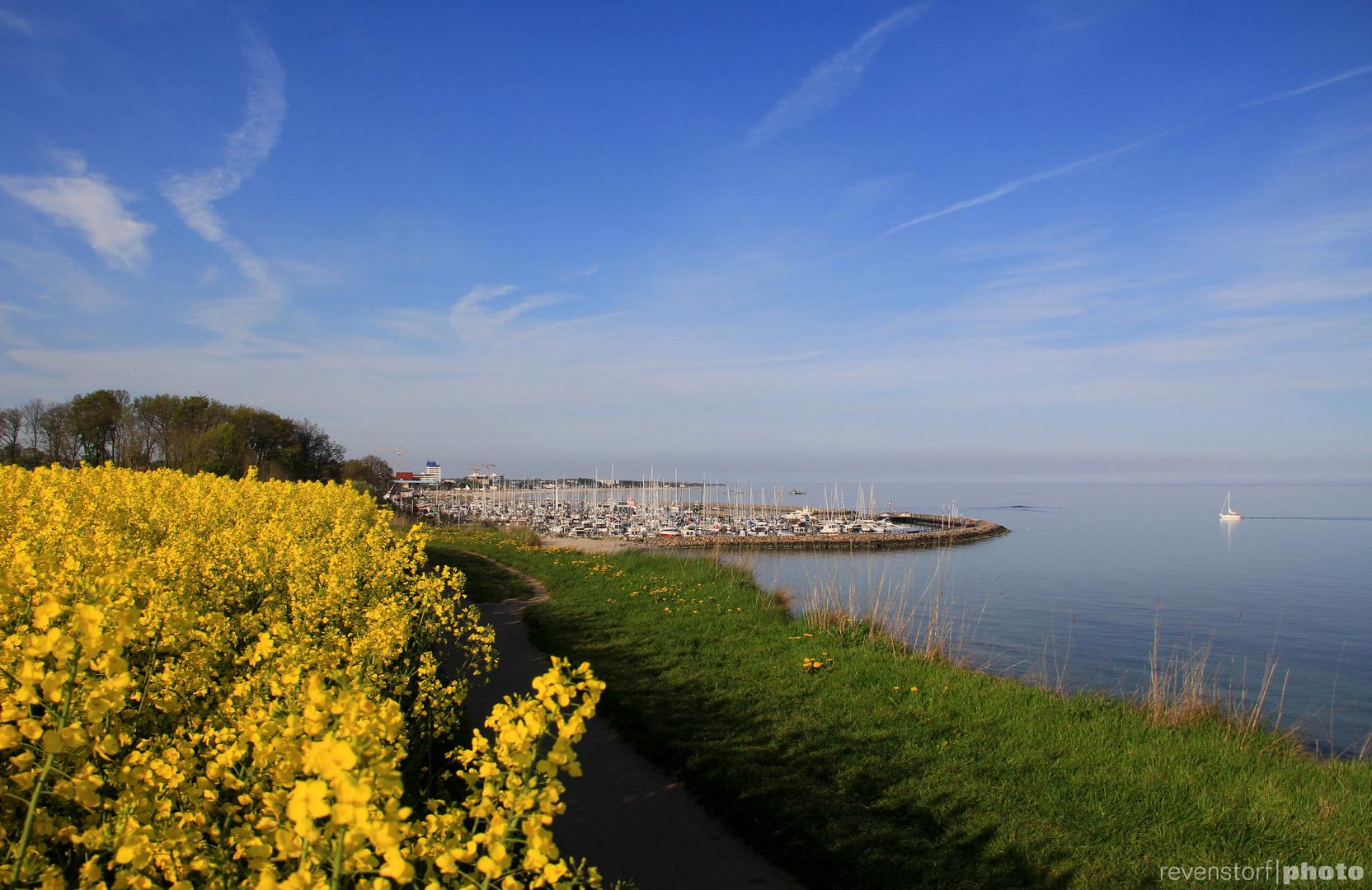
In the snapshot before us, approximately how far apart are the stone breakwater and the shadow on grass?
101 ft

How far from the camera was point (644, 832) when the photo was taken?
5.55 meters

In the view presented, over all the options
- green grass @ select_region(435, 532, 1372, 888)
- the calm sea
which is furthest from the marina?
green grass @ select_region(435, 532, 1372, 888)

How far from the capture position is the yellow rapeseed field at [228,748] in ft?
6.13

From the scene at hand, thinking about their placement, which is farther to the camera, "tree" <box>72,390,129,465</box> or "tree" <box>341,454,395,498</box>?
"tree" <box>341,454,395,498</box>

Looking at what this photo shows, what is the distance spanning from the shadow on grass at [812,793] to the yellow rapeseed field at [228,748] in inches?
96.9

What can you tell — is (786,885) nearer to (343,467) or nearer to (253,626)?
(253,626)

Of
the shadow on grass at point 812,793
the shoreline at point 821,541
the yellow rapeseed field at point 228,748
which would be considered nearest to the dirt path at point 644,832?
the shadow on grass at point 812,793

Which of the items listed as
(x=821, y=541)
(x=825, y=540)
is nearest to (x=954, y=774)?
(x=821, y=541)

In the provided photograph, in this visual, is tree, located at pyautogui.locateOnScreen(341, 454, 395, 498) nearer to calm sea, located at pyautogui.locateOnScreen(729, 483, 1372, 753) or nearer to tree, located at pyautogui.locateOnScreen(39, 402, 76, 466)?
tree, located at pyautogui.locateOnScreen(39, 402, 76, 466)

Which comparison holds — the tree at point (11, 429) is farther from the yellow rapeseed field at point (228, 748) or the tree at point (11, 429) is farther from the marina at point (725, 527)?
the yellow rapeseed field at point (228, 748)

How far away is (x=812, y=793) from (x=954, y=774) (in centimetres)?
141

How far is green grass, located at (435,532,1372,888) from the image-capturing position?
509 cm

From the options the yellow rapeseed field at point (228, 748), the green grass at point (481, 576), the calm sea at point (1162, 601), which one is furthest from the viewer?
the green grass at point (481, 576)

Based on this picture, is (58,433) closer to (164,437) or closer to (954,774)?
Answer: (164,437)
